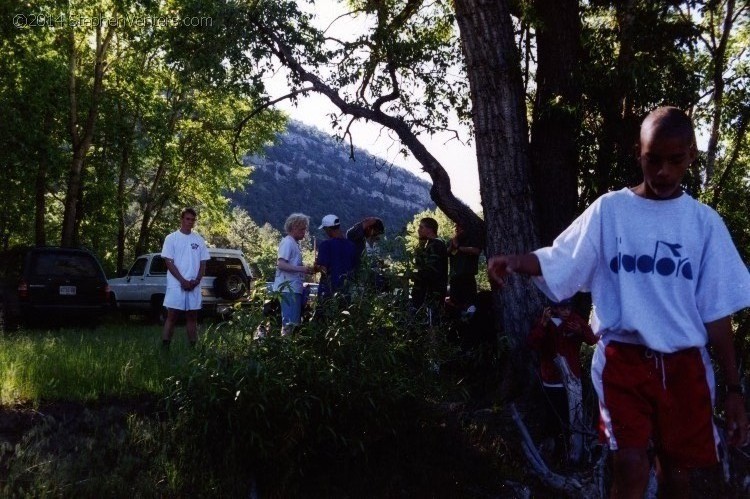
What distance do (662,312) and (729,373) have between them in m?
0.40

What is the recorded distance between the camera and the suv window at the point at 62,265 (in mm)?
14133

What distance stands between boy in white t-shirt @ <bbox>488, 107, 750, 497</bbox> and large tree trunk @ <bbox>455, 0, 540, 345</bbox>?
3.74m

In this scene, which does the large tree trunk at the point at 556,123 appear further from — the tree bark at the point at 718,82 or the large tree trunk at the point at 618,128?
the tree bark at the point at 718,82

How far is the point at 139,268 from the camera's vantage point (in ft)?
60.0

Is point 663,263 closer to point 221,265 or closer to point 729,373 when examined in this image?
point 729,373

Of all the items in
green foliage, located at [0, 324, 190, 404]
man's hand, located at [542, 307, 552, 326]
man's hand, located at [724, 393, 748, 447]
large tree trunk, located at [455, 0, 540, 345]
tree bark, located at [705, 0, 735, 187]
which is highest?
tree bark, located at [705, 0, 735, 187]

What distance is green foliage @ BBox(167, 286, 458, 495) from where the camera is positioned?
4418 mm

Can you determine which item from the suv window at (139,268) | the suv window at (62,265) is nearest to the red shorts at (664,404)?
the suv window at (62,265)


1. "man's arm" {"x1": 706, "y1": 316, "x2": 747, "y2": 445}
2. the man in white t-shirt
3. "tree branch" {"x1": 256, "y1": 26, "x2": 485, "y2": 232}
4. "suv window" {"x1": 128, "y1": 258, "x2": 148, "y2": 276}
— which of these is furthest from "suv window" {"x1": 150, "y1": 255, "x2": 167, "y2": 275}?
"man's arm" {"x1": 706, "y1": 316, "x2": 747, "y2": 445}

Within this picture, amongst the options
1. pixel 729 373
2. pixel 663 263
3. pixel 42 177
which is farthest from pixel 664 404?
pixel 42 177

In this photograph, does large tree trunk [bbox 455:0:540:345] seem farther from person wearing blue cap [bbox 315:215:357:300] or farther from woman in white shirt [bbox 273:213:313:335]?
woman in white shirt [bbox 273:213:313:335]

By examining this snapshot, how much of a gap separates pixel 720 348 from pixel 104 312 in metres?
14.3

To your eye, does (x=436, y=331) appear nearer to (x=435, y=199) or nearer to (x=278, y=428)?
(x=278, y=428)

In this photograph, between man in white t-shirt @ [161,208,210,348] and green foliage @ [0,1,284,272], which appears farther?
green foliage @ [0,1,284,272]
